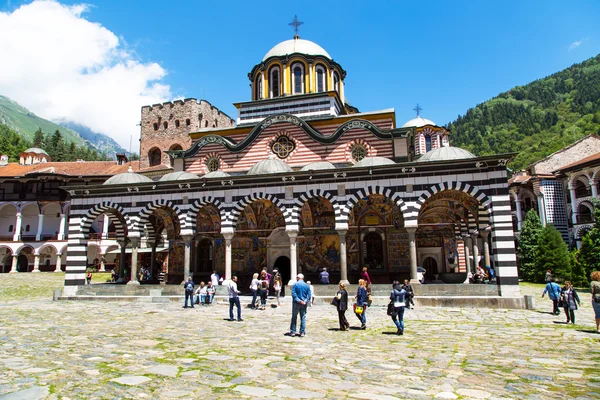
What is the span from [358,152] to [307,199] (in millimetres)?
5058

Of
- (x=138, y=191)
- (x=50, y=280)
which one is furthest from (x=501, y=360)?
(x=50, y=280)

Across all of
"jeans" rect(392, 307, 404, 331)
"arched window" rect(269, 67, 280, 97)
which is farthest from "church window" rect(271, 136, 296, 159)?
"jeans" rect(392, 307, 404, 331)

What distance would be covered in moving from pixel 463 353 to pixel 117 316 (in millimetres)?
9462

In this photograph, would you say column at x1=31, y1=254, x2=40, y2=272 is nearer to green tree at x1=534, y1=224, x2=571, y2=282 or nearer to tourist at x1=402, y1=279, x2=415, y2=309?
tourist at x1=402, y1=279, x2=415, y2=309

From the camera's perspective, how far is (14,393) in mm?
4613

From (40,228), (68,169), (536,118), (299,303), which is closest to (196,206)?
(299,303)

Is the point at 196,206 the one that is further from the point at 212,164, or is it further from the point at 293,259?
the point at 293,259

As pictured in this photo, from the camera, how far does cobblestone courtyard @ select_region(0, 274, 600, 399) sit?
16.0ft

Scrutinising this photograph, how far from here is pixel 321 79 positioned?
25.6 metres

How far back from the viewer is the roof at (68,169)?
131ft

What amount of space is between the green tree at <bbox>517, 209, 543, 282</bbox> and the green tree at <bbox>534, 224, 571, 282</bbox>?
94cm

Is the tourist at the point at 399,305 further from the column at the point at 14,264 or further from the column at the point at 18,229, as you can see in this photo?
the column at the point at 18,229

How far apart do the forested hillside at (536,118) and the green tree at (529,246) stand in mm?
40514

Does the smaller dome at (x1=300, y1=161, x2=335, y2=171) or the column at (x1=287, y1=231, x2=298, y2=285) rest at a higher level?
the smaller dome at (x1=300, y1=161, x2=335, y2=171)
